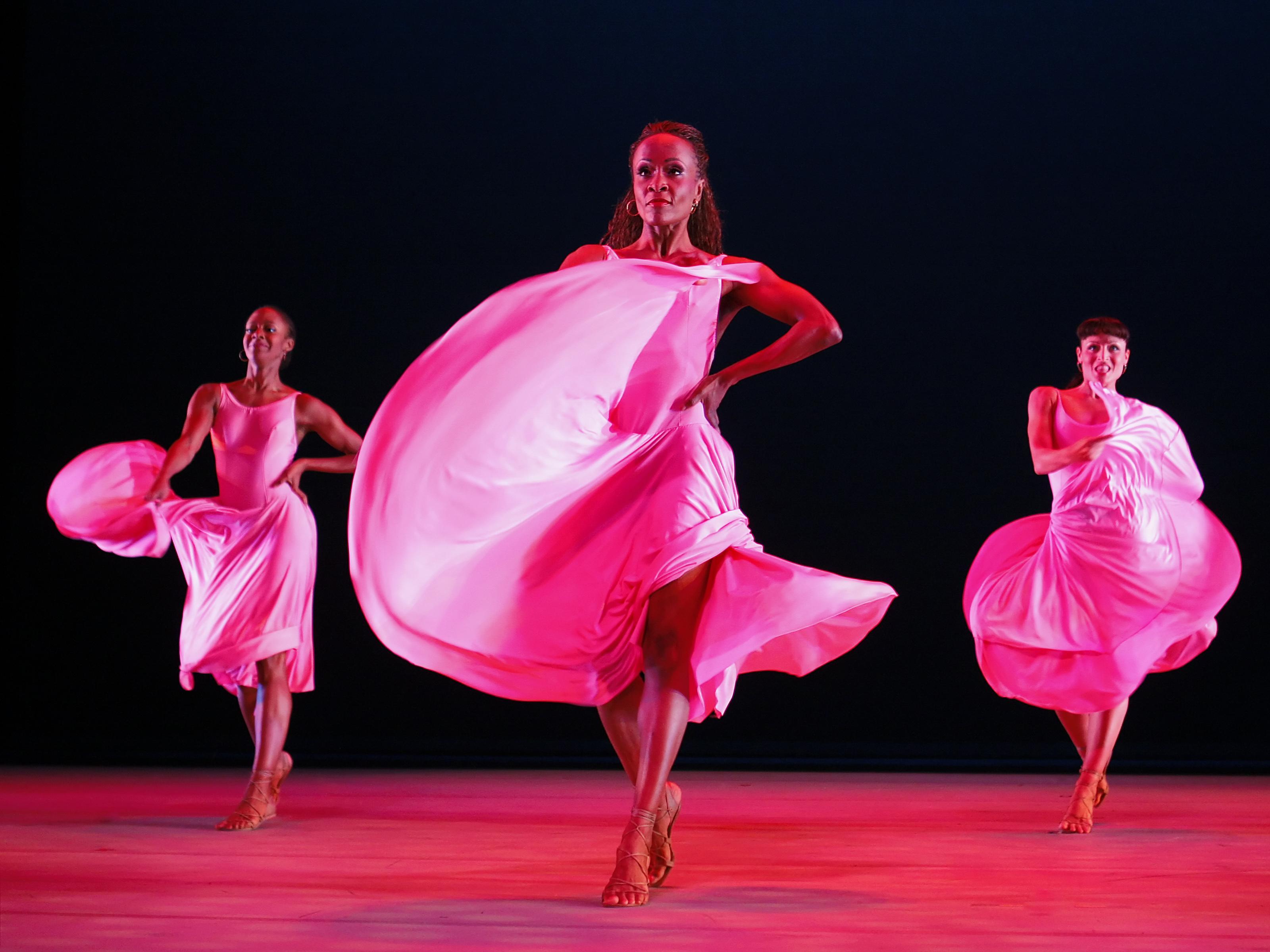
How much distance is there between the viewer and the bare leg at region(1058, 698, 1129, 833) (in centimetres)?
335

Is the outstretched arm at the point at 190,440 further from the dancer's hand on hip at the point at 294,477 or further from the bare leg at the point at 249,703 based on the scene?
A: the bare leg at the point at 249,703

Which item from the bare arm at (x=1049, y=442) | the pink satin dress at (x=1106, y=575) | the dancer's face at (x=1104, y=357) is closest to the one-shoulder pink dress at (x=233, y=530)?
the pink satin dress at (x=1106, y=575)

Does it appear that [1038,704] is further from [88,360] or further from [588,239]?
[88,360]

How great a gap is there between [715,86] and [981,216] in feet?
4.00

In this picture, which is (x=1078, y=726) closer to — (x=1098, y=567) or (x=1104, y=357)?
(x=1098, y=567)

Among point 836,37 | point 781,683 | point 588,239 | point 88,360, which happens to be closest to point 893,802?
point 781,683

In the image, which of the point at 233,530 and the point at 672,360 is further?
the point at 233,530

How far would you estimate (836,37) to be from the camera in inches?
212

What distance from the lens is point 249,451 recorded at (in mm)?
3709

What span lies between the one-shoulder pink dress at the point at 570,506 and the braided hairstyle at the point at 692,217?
248 mm

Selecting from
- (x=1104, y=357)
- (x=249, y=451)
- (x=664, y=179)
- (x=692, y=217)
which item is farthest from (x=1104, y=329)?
(x=249, y=451)

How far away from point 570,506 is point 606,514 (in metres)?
0.07

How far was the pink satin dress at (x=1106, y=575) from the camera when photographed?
3.53m

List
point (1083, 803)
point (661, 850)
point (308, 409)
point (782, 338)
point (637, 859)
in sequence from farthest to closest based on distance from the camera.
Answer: point (308, 409), point (1083, 803), point (782, 338), point (661, 850), point (637, 859)
